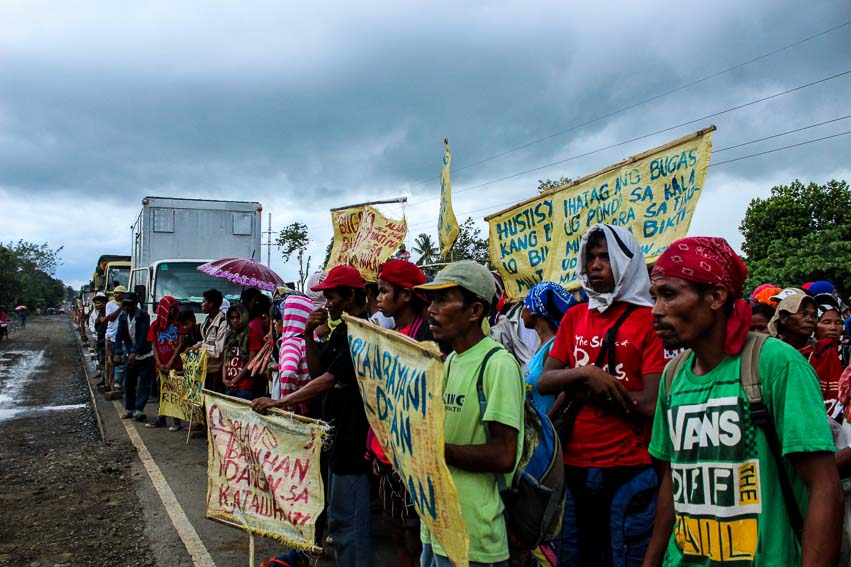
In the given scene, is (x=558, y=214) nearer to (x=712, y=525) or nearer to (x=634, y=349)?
(x=634, y=349)

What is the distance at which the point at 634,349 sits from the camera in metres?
2.86

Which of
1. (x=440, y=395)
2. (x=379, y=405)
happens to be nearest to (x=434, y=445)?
(x=440, y=395)

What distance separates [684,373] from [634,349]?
694 millimetres

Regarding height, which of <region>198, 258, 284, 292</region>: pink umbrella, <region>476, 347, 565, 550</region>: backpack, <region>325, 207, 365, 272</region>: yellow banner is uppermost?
Result: <region>325, 207, 365, 272</region>: yellow banner

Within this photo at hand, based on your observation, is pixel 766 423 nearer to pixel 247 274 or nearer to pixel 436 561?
pixel 436 561

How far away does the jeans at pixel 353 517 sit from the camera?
387cm

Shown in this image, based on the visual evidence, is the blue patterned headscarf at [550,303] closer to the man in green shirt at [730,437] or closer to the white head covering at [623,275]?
the white head covering at [623,275]

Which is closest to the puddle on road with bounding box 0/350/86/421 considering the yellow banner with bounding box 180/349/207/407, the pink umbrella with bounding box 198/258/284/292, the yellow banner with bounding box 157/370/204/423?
the yellow banner with bounding box 157/370/204/423

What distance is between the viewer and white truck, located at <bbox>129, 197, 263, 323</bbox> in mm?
13195

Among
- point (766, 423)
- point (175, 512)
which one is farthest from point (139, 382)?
point (766, 423)

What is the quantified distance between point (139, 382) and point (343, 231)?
16.4 feet

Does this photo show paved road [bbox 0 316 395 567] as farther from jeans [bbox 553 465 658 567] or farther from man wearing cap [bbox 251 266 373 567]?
jeans [bbox 553 465 658 567]

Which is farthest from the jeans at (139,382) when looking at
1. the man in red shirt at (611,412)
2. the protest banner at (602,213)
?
the man in red shirt at (611,412)

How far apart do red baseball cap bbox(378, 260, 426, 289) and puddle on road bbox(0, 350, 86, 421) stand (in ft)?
35.7
